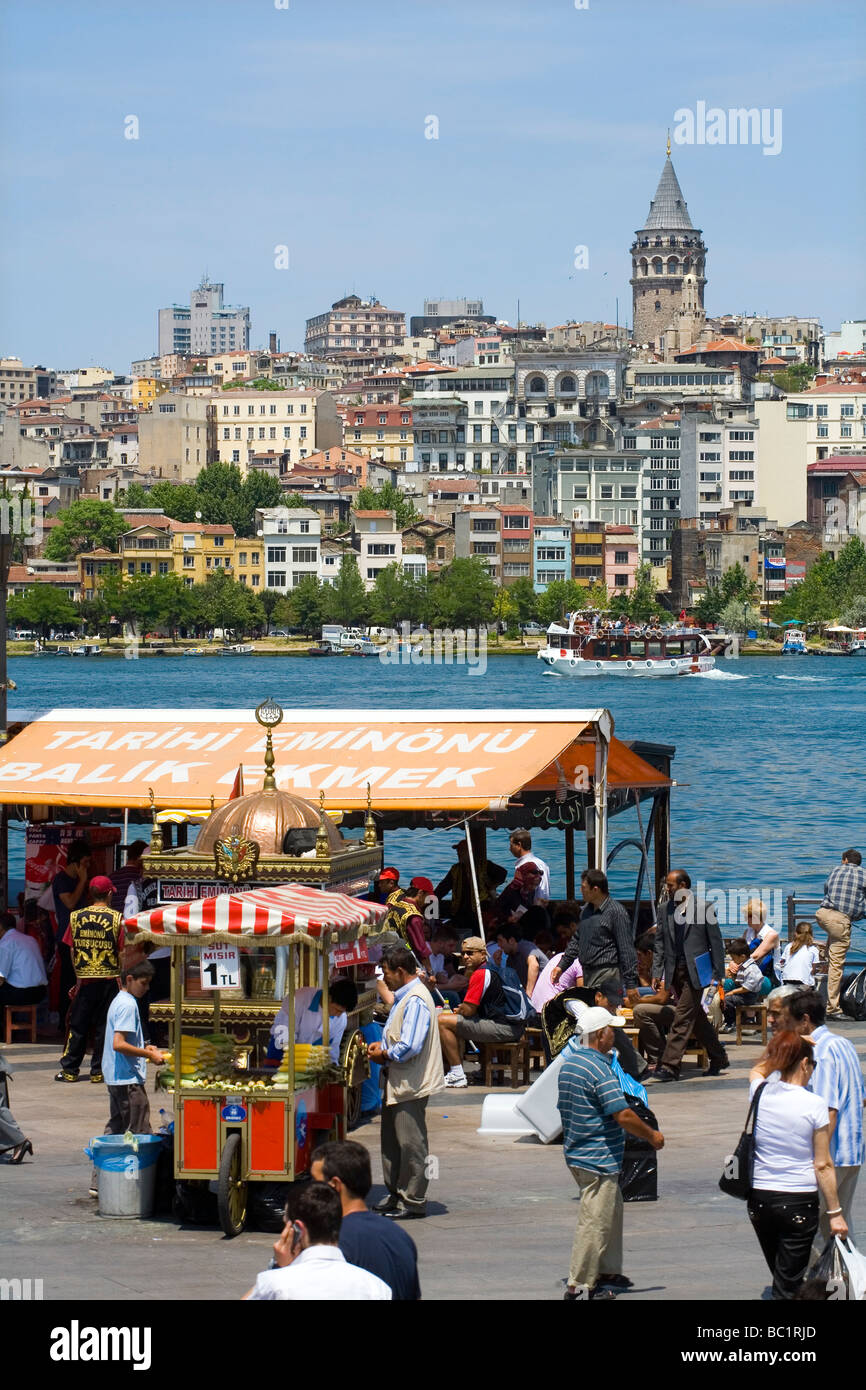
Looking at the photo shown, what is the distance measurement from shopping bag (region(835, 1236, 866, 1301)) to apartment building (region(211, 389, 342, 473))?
178 metres

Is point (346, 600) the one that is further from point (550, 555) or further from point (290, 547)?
point (550, 555)

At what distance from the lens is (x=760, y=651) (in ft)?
462

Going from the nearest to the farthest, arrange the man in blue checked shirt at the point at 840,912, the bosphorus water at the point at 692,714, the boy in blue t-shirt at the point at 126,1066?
the boy in blue t-shirt at the point at 126,1066 < the man in blue checked shirt at the point at 840,912 < the bosphorus water at the point at 692,714

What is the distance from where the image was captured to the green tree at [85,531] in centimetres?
15550

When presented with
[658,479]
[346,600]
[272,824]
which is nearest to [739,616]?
[658,479]

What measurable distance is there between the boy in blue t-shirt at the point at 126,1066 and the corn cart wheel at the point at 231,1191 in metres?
1.15

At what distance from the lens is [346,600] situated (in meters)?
146

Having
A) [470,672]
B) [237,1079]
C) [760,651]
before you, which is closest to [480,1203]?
[237,1079]

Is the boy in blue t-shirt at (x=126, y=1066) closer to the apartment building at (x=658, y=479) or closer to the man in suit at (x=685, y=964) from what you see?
the man in suit at (x=685, y=964)

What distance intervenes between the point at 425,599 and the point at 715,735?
223ft

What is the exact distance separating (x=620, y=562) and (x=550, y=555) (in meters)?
5.21

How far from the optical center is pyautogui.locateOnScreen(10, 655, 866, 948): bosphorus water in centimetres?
4153

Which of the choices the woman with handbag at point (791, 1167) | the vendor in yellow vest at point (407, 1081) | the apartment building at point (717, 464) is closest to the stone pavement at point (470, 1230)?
the vendor in yellow vest at point (407, 1081)
